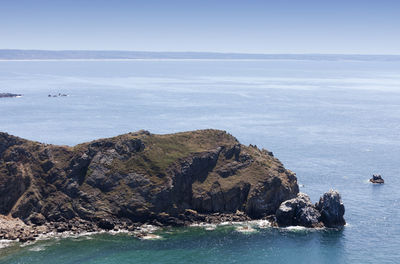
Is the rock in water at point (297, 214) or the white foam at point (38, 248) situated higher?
the rock in water at point (297, 214)

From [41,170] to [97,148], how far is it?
40.5 ft

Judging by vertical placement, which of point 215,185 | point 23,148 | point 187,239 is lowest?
point 187,239

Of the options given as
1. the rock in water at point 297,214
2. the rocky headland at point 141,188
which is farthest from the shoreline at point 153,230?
the rock in water at point 297,214

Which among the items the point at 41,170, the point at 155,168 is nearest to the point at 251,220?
the point at 155,168

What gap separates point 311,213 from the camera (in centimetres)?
Answer: 10206

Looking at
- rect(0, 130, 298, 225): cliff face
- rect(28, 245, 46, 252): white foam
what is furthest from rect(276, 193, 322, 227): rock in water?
rect(28, 245, 46, 252): white foam

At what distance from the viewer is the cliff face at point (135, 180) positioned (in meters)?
102

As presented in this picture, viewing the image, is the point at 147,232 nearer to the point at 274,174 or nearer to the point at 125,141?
the point at 125,141

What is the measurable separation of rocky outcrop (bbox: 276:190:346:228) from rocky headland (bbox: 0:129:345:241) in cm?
20

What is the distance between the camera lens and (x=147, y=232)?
319ft

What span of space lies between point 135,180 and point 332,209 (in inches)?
1573

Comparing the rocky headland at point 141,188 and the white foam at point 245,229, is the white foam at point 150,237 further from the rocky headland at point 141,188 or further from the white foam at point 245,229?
the white foam at point 245,229

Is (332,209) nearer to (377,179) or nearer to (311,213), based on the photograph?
(311,213)

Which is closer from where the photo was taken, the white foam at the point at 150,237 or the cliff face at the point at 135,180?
the white foam at the point at 150,237
